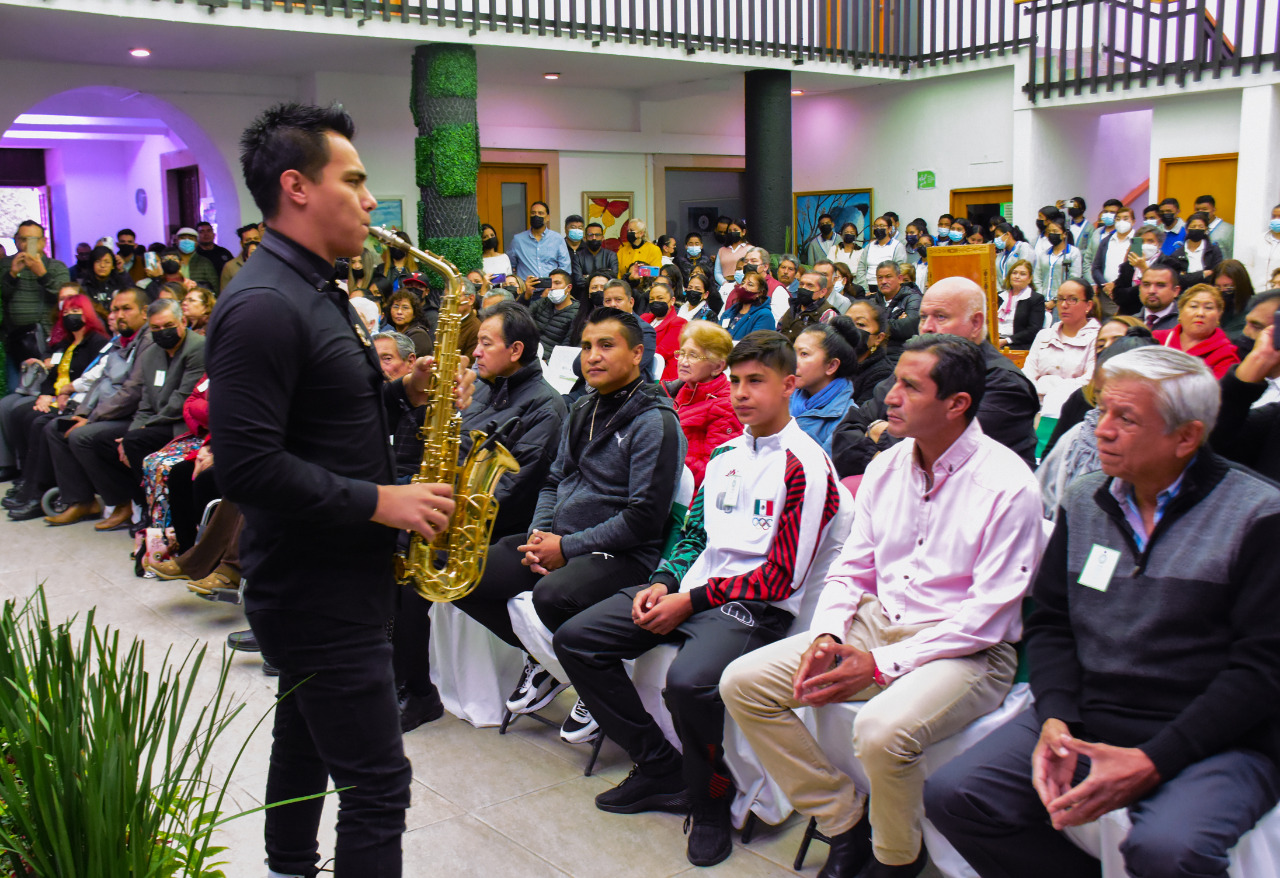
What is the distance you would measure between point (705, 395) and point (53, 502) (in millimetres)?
4882

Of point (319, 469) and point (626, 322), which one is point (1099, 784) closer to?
point (319, 469)

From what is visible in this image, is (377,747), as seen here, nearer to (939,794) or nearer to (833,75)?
(939,794)

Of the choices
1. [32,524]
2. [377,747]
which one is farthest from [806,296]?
[377,747]

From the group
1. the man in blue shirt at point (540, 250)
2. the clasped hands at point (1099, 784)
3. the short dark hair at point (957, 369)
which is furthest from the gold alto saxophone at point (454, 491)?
the man in blue shirt at point (540, 250)

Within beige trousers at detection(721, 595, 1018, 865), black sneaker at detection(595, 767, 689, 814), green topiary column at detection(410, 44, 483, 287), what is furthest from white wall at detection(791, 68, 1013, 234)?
beige trousers at detection(721, 595, 1018, 865)

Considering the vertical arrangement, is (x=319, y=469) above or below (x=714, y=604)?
above

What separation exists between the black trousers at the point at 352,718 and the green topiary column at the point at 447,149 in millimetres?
9341

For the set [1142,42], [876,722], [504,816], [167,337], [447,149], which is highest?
[1142,42]

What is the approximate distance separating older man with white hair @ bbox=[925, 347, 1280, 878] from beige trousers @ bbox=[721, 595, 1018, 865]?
12 cm

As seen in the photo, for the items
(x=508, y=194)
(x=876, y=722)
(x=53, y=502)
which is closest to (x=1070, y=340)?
(x=876, y=722)

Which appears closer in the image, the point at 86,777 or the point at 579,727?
the point at 86,777

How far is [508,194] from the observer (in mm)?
14828

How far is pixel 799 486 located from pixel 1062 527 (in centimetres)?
74

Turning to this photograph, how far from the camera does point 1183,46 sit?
12766 millimetres
